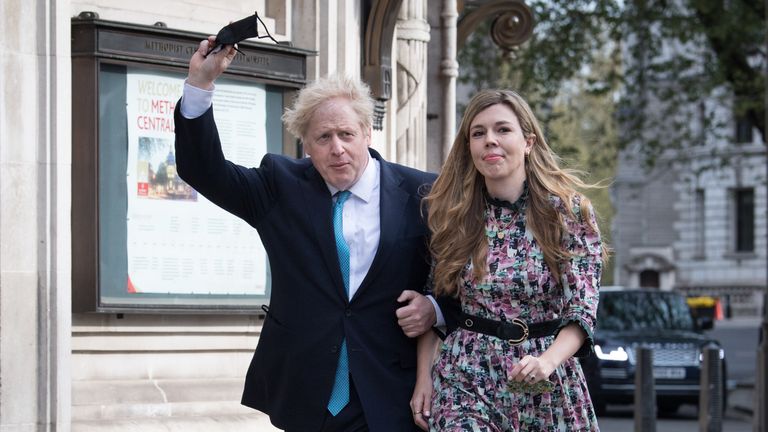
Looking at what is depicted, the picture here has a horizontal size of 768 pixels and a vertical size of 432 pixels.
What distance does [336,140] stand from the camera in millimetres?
4910

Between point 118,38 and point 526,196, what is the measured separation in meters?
3.64

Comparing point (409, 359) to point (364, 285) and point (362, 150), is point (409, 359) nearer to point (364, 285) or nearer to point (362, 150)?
point (364, 285)

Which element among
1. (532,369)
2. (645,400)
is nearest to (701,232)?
(645,400)

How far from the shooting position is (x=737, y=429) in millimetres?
18438

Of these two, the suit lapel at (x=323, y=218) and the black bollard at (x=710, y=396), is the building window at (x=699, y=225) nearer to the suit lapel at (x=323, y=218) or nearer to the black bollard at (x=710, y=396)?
the black bollard at (x=710, y=396)

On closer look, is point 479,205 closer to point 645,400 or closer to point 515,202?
point 515,202

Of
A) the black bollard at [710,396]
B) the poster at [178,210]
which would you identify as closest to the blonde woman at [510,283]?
the poster at [178,210]

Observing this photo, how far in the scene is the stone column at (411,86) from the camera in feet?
32.1

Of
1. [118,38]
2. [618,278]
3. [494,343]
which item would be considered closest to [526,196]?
[494,343]

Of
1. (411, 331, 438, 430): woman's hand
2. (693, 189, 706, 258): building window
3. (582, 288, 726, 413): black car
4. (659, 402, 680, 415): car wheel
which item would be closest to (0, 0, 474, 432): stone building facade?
(411, 331, 438, 430): woman's hand

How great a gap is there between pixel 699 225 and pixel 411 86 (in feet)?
228

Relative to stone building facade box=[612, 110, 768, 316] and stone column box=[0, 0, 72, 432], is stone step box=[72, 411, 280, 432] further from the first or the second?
stone building facade box=[612, 110, 768, 316]

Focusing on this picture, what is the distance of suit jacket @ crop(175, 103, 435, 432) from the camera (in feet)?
16.0

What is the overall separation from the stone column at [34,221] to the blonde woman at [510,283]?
2916mm
